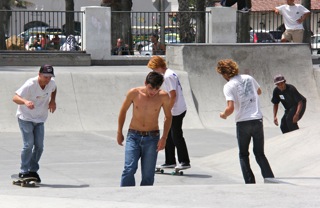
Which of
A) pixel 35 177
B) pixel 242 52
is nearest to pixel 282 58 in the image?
pixel 242 52

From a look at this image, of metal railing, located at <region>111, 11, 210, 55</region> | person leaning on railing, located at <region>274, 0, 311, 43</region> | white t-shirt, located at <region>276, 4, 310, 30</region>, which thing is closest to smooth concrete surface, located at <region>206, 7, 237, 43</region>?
metal railing, located at <region>111, 11, 210, 55</region>

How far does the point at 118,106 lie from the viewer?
17.7 meters

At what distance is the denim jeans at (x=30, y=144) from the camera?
10820 millimetres

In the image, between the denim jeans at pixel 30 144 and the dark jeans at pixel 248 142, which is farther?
the denim jeans at pixel 30 144

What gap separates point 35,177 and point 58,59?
1274 centimetres

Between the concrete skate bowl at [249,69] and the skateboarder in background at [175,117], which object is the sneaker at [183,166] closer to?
the skateboarder in background at [175,117]

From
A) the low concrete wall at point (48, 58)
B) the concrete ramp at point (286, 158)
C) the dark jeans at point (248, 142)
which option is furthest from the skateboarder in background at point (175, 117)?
the low concrete wall at point (48, 58)

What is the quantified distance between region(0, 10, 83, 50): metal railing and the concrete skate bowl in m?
5.30

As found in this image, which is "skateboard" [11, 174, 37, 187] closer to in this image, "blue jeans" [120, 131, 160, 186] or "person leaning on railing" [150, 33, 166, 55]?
"blue jeans" [120, 131, 160, 186]

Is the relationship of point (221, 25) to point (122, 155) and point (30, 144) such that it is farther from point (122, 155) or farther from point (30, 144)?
point (30, 144)

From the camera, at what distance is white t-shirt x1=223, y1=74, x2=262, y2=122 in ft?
32.8

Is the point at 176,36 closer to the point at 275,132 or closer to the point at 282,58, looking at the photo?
the point at 282,58

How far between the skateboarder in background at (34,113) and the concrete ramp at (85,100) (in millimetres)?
5748

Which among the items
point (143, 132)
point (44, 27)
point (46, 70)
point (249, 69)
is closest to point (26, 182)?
point (46, 70)
